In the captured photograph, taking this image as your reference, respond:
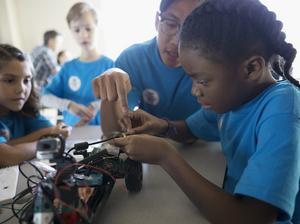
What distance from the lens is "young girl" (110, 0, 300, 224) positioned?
482 mm

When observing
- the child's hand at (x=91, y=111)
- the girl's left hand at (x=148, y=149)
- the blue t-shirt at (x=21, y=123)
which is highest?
the girl's left hand at (x=148, y=149)

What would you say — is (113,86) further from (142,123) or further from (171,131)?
(171,131)

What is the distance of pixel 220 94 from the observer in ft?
1.96

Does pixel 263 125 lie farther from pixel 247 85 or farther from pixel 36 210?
pixel 36 210

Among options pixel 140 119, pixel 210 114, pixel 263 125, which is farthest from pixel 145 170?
pixel 263 125

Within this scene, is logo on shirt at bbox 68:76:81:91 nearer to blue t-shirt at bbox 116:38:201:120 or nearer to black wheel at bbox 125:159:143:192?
blue t-shirt at bbox 116:38:201:120

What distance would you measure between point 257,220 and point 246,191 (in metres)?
0.05

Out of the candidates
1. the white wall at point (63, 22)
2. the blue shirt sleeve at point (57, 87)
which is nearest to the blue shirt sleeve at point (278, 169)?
the blue shirt sleeve at point (57, 87)

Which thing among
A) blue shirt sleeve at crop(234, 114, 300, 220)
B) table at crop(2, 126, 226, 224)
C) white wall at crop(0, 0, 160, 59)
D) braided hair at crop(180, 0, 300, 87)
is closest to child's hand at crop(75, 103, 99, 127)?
table at crop(2, 126, 226, 224)

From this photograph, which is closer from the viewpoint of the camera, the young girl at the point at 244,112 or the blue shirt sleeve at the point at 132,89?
the young girl at the point at 244,112

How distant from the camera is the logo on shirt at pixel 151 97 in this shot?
1101 mm

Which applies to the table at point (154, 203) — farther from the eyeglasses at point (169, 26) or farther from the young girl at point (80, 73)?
the young girl at point (80, 73)

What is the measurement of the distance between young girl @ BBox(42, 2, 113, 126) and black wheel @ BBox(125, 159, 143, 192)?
3.06 feet

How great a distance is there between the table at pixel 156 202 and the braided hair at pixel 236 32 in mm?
328
